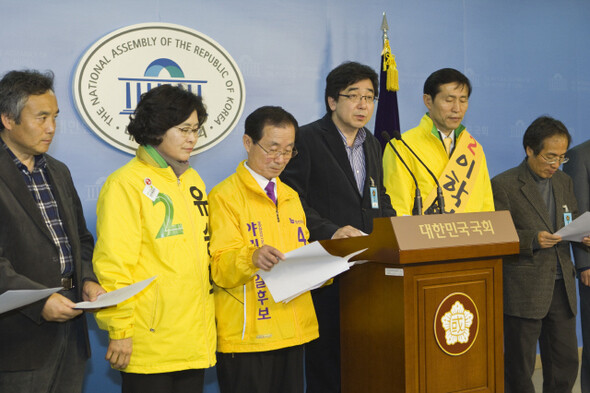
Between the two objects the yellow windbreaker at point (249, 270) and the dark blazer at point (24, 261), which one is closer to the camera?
the dark blazer at point (24, 261)

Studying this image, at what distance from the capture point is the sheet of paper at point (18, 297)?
4.67ft

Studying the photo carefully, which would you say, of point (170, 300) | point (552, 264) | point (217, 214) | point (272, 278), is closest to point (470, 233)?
point (272, 278)

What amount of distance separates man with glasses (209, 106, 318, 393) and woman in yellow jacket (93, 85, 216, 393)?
67 millimetres

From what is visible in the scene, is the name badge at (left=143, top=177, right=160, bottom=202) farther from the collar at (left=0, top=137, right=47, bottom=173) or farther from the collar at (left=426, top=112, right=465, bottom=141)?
the collar at (left=426, top=112, right=465, bottom=141)

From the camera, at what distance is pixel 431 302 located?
1.78 meters

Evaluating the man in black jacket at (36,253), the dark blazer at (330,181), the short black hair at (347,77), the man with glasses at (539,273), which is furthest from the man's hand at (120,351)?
the man with glasses at (539,273)

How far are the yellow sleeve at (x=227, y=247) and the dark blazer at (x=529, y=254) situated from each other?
4.62ft

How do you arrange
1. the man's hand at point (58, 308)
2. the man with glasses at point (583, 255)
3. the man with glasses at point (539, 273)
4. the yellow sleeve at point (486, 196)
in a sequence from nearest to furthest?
the man's hand at point (58, 308)
the yellow sleeve at point (486, 196)
the man with glasses at point (539, 273)
the man with glasses at point (583, 255)

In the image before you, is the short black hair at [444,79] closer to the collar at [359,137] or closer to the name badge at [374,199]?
the collar at [359,137]

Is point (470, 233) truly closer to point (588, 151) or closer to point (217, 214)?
point (217, 214)

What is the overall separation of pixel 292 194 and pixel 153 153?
518 mm

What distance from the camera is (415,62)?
3.60 m

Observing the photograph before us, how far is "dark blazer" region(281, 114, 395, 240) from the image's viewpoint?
2291 mm

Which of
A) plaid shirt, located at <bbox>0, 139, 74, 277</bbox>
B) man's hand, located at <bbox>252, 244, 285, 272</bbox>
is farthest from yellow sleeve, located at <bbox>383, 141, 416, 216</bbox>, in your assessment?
plaid shirt, located at <bbox>0, 139, 74, 277</bbox>
